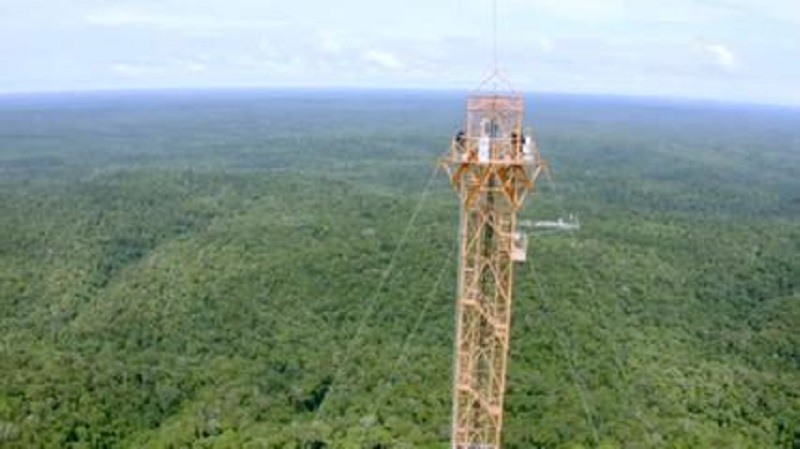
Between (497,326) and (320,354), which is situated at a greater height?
(497,326)

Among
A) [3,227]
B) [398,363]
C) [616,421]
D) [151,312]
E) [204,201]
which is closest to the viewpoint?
[616,421]

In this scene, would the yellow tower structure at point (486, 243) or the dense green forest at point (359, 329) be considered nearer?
the yellow tower structure at point (486, 243)

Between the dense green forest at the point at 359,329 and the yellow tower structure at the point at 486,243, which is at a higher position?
the yellow tower structure at the point at 486,243

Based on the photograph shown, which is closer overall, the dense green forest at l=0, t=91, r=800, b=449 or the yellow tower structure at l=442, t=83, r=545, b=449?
the yellow tower structure at l=442, t=83, r=545, b=449

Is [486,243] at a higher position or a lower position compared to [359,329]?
higher

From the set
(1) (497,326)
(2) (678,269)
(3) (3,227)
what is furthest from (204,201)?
(1) (497,326)

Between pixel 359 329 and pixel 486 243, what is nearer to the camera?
pixel 486 243

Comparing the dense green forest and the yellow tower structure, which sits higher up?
the yellow tower structure

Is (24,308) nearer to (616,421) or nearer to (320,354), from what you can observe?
(320,354)
